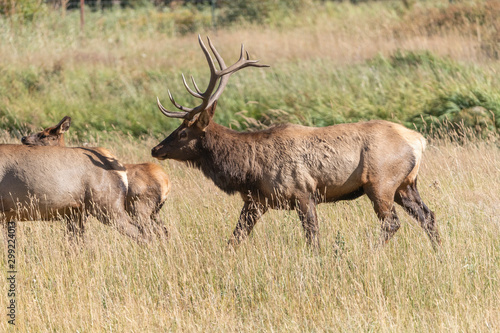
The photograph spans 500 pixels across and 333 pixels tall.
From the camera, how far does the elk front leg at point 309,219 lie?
20.9 ft

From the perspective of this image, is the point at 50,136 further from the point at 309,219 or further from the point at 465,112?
the point at 465,112

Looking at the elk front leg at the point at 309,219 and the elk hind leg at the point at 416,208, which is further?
the elk hind leg at the point at 416,208

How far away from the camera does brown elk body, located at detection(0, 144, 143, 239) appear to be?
6371 mm

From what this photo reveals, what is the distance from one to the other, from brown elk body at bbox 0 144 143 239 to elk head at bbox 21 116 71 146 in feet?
3.87

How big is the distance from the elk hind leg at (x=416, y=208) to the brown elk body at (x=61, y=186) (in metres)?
2.66

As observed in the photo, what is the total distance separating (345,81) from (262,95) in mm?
1721

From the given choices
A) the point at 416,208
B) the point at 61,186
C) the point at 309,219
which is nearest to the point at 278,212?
the point at 309,219

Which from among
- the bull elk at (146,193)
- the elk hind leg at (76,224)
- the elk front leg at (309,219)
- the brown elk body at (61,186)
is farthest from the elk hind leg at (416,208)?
the elk hind leg at (76,224)

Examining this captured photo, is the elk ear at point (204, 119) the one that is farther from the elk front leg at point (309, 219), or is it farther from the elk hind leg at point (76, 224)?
the elk hind leg at point (76, 224)

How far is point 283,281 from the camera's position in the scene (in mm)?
5398

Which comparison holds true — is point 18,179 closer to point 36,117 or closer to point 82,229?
point 82,229

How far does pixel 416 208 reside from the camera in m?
6.75

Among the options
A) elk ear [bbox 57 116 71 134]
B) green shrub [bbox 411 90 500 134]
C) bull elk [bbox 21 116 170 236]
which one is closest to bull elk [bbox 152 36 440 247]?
bull elk [bbox 21 116 170 236]

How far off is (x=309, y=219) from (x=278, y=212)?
70cm
